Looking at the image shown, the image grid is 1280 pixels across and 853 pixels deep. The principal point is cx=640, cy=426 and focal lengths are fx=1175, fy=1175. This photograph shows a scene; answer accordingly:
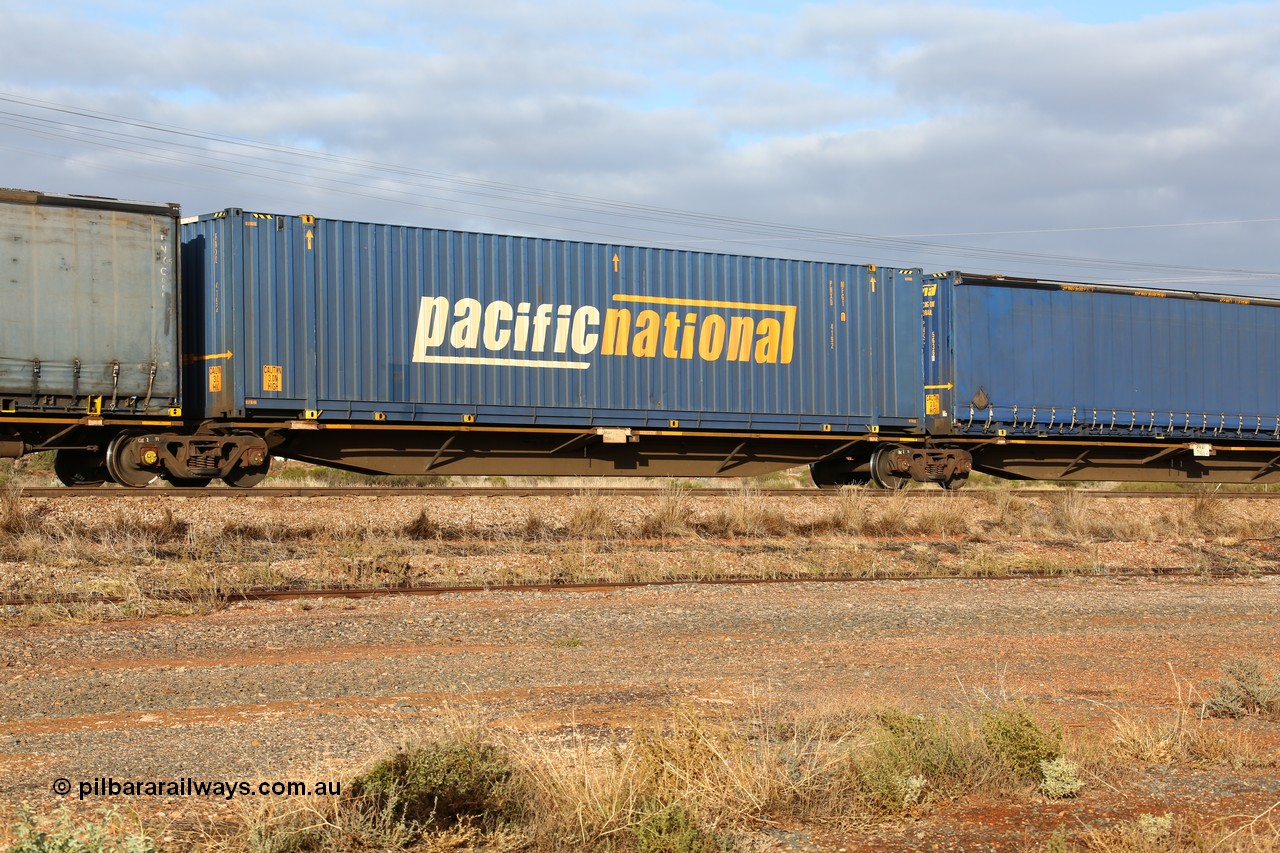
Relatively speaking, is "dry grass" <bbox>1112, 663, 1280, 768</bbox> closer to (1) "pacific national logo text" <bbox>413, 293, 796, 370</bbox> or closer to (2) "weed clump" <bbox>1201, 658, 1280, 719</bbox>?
(2) "weed clump" <bbox>1201, 658, 1280, 719</bbox>

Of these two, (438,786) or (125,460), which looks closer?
(438,786)

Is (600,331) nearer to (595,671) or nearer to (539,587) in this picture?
(539,587)

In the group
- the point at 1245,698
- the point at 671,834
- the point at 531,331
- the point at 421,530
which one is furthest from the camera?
the point at 531,331

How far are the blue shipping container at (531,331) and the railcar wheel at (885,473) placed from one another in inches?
23.8

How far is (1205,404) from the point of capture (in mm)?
22328

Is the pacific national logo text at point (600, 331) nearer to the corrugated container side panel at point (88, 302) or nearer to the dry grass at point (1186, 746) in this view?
the corrugated container side panel at point (88, 302)

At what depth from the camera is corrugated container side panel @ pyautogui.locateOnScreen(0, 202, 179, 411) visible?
1417 cm

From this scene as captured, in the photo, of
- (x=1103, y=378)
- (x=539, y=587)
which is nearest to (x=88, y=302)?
(x=539, y=587)

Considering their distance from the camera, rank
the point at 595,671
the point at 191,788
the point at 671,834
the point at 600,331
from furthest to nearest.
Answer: the point at 600,331
the point at 595,671
the point at 191,788
the point at 671,834

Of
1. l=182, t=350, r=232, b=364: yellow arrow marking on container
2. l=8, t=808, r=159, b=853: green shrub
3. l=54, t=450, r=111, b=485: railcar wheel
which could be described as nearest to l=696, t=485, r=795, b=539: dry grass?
l=182, t=350, r=232, b=364: yellow arrow marking on container

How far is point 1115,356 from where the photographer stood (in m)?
21.5

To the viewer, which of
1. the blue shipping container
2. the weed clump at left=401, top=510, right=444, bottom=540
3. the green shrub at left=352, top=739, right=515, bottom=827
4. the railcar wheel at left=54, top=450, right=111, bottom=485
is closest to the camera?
the green shrub at left=352, top=739, right=515, bottom=827

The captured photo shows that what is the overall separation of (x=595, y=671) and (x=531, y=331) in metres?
10.2

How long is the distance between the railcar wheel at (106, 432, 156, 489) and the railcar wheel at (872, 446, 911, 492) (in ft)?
37.2
